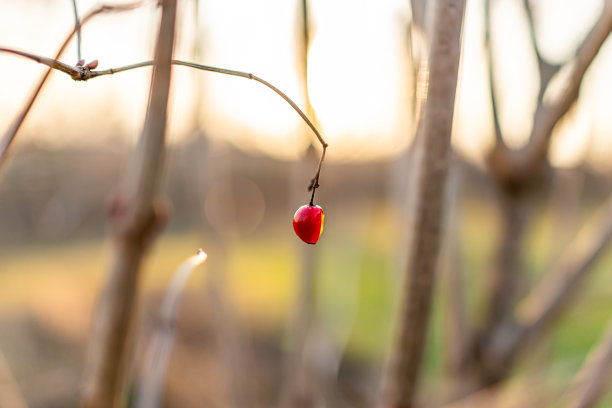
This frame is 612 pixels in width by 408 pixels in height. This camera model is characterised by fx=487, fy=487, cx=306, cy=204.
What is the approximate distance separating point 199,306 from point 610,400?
5.33 feet

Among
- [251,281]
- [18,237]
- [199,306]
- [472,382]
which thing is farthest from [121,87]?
[251,281]

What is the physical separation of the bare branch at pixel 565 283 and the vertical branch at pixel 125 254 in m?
0.55

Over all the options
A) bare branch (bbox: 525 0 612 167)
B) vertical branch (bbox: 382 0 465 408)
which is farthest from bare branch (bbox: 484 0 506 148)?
vertical branch (bbox: 382 0 465 408)

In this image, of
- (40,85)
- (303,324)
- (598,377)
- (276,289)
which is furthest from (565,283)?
(276,289)

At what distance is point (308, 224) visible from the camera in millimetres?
333

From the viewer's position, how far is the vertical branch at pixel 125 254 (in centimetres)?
32

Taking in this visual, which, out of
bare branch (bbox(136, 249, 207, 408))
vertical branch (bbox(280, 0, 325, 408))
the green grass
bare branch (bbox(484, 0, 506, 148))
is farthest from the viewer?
the green grass

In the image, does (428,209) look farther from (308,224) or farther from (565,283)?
(565,283)

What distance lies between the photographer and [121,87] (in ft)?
2.89

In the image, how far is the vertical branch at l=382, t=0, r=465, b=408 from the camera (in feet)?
0.89

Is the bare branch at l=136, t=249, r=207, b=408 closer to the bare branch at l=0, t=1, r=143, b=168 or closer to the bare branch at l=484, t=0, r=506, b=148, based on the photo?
the bare branch at l=0, t=1, r=143, b=168

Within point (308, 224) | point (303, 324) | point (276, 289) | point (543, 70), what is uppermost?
point (543, 70)

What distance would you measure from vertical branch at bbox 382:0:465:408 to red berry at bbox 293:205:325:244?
2.6 inches

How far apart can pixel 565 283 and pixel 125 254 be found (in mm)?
604
